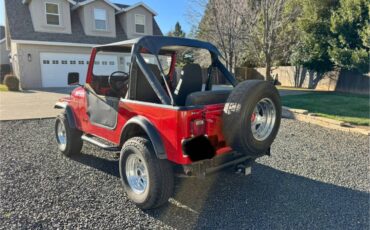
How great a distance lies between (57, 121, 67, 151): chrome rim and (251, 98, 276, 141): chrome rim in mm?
3617

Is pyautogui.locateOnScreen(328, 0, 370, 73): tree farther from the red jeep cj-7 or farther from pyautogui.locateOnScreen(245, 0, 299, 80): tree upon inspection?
the red jeep cj-7

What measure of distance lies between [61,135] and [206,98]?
354 cm

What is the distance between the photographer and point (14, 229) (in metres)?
2.99

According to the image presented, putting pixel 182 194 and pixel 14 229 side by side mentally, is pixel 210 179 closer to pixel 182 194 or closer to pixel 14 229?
pixel 182 194

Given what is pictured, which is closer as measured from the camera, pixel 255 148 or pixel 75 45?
pixel 255 148

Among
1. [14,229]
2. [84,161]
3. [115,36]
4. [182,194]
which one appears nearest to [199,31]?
[115,36]

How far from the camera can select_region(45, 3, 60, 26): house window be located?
18.5 metres

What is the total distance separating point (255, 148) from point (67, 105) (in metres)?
3.73

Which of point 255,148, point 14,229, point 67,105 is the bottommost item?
point 14,229

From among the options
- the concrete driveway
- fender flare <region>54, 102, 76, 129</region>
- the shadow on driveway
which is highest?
fender flare <region>54, 102, 76, 129</region>

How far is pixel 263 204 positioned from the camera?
3.51m

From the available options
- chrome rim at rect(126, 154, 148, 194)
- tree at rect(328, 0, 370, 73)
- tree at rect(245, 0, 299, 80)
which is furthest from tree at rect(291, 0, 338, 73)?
chrome rim at rect(126, 154, 148, 194)

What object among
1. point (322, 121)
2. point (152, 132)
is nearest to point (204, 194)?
point (152, 132)

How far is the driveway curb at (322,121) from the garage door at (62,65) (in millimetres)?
12992
